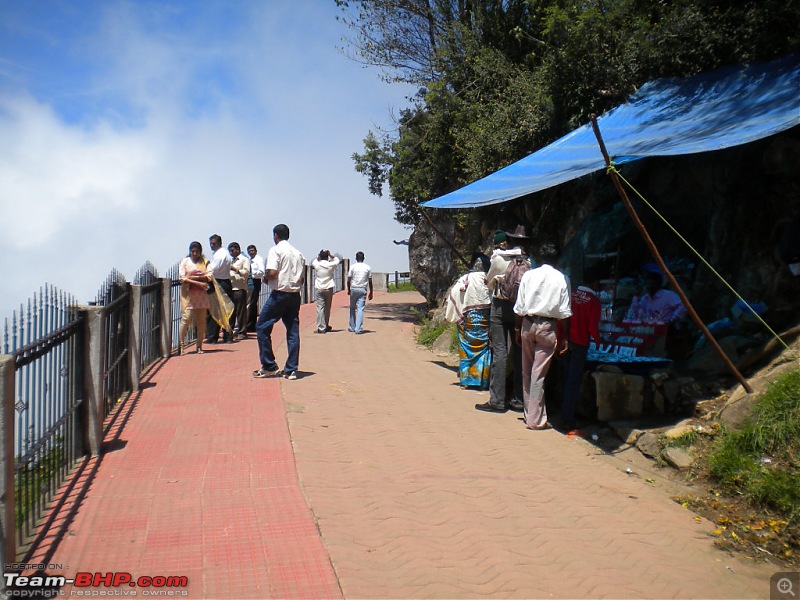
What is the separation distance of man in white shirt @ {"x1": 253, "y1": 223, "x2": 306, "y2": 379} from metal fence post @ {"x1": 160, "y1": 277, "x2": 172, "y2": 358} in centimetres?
232

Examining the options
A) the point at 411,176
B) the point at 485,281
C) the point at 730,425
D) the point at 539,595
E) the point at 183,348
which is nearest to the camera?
the point at 539,595

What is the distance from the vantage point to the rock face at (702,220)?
763 centimetres

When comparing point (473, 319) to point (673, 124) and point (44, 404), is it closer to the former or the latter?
point (673, 124)

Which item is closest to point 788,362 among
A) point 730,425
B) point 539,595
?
point 730,425

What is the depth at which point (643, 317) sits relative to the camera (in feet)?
27.7

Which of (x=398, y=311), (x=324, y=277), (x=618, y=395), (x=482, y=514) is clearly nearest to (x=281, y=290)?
(x=618, y=395)

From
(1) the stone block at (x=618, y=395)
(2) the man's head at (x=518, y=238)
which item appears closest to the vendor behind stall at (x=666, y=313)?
(1) the stone block at (x=618, y=395)

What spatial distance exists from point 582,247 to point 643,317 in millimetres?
1983

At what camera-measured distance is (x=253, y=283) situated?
13.0 meters

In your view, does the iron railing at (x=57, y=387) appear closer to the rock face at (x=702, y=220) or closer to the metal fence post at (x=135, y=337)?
the metal fence post at (x=135, y=337)

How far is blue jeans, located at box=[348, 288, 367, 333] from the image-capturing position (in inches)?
537

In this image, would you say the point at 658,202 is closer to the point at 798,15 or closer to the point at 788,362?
the point at 798,15

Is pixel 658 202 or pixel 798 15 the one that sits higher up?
pixel 798 15

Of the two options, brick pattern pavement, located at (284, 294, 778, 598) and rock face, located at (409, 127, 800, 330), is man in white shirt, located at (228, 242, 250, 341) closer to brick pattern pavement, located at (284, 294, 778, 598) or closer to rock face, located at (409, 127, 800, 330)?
brick pattern pavement, located at (284, 294, 778, 598)
